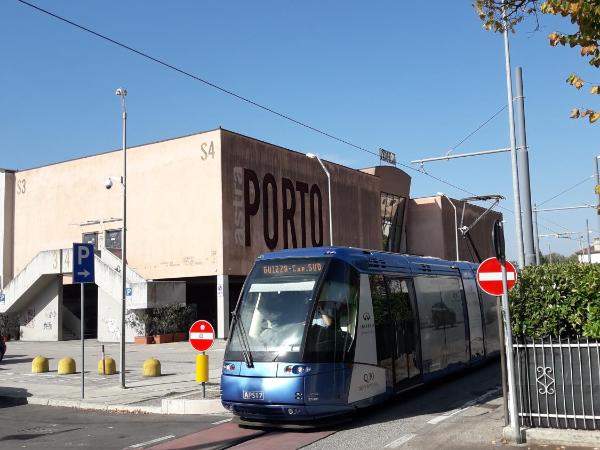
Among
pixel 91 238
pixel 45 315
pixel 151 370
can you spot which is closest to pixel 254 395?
pixel 151 370

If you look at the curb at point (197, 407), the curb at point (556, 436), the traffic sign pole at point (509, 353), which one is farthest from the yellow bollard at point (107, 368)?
the curb at point (556, 436)

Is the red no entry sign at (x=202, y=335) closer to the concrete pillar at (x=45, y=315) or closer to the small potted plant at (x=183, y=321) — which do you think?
the small potted plant at (x=183, y=321)

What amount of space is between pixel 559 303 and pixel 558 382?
1104mm

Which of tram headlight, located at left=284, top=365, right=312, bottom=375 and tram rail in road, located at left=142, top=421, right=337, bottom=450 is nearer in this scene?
tram rail in road, located at left=142, top=421, right=337, bottom=450

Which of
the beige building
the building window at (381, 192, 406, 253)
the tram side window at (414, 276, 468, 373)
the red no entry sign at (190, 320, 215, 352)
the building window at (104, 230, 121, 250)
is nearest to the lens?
the red no entry sign at (190, 320, 215, 352)

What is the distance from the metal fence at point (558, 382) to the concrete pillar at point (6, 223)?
1773 inches

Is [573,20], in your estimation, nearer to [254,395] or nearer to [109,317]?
[254,395]

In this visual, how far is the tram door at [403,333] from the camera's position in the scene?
1233 centimetres

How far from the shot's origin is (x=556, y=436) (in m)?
8.73

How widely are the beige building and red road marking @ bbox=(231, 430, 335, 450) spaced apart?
78.5ft

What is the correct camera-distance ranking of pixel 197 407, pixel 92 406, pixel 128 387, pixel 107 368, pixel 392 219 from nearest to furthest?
pixel 197 407
pixel 92 406
pixel 128 387
pixel 107 368
pixel 392 219

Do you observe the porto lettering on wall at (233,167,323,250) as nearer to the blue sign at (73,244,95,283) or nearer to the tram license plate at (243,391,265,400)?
the blue sign at (73,244,95,283)

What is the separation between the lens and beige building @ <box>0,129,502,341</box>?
36.6 metres

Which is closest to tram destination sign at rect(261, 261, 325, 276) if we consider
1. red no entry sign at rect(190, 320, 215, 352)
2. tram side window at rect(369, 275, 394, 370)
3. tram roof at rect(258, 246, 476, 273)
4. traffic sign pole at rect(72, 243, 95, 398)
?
tram roof at rect(258, 246, 476, 273)
